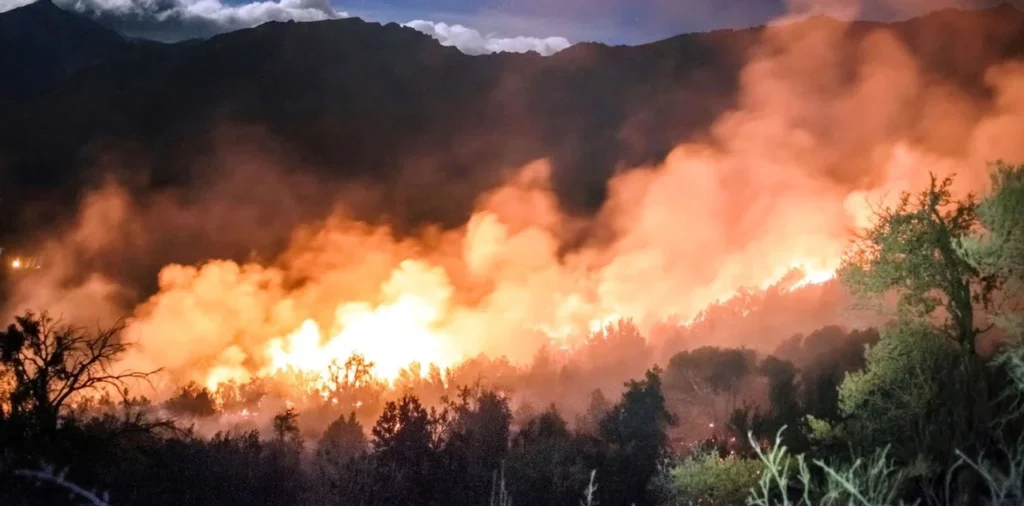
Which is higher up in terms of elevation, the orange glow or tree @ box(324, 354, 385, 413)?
the orange glow

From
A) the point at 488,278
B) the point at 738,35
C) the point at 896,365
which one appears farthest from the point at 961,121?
the point at 896,365

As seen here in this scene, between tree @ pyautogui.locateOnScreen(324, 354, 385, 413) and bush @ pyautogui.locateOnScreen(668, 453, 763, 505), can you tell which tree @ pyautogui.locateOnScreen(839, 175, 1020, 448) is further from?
tree @ pyautogui.locateOnScreen(324, 354, 385, 413)

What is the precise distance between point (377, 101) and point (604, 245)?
63.5 meters

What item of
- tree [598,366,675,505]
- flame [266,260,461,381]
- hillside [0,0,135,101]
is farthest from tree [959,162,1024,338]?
hillside [0,0,135,101]

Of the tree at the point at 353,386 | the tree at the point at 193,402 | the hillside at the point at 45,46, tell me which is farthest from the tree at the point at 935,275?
the hillside at the point at 45,46

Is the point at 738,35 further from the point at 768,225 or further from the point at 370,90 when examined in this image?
the point at 370,90

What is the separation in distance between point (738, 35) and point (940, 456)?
467 feet

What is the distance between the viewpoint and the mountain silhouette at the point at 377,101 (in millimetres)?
118875

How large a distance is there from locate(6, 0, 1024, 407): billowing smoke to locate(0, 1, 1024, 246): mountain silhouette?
506cm

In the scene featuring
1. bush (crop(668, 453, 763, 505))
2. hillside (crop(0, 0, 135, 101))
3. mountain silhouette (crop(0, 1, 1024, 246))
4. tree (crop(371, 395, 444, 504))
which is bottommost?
bush (crop(668, 453, 763, 505))

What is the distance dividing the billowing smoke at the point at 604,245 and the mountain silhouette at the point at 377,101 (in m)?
5.06

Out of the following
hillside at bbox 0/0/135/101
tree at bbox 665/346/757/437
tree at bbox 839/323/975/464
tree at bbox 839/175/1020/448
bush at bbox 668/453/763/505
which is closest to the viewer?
tree at bbox 839/175/1020/448

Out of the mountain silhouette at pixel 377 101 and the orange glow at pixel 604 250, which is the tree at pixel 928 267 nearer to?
the orange glow at pixel 604 250

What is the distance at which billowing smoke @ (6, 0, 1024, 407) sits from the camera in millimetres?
86125
